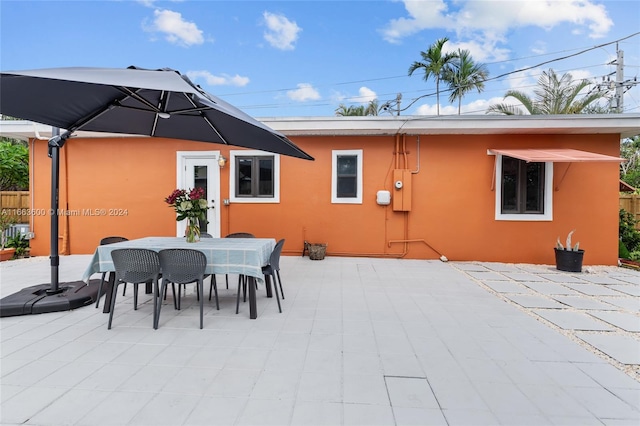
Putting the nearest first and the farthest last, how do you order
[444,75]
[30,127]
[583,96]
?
[30,127], [583,96], [444,75]

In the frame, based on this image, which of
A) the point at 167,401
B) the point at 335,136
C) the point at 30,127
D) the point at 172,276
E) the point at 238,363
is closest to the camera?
the point at 167,401

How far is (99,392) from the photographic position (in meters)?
1.82

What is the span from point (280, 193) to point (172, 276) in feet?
12.2

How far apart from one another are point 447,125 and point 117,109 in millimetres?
5308

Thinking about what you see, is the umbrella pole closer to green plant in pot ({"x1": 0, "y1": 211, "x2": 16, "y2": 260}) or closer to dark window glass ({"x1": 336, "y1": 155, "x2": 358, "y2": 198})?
green plant in pot ({"x1": 0, "y1": 211, "x2": 16, "y2": 260})

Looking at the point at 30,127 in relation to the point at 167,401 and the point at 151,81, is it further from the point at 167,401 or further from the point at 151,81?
the point at 167,401

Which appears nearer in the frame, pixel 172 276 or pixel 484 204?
pixel 172 276

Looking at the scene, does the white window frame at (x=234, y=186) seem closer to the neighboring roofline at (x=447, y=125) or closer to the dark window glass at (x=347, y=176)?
the neighboring roofline at (x=447, y=125)

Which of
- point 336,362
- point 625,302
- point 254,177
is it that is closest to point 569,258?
point 625,302

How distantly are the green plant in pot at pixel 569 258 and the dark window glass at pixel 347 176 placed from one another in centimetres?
398

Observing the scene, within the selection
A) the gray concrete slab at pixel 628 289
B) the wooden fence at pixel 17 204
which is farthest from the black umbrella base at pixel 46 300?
the gray concrete slab at pixel 628 289

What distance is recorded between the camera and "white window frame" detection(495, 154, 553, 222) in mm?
5930

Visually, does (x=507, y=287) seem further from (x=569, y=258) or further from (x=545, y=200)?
(x=545, y=200)

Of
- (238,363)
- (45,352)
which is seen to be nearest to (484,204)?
(238,363)
